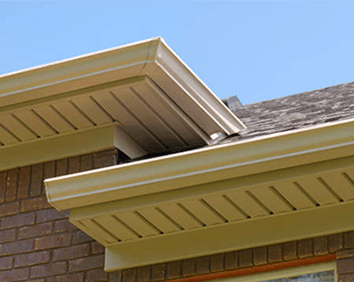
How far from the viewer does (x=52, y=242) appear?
752 centimetres

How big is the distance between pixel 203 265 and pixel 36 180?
1833 millimetres

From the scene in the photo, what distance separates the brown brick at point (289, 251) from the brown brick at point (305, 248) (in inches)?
1.4

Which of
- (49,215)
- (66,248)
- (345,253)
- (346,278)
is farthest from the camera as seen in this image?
(49,215)

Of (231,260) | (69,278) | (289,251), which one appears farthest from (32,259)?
(289,251)

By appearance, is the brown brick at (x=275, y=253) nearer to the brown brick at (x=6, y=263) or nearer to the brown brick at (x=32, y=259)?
the brown brick at (x=32, y=259)

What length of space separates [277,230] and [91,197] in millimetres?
1354

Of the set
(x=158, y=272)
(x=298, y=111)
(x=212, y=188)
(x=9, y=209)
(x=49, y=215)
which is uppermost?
(x=298, y=111)

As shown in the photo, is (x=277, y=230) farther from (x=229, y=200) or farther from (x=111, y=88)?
(x=111, y=88)

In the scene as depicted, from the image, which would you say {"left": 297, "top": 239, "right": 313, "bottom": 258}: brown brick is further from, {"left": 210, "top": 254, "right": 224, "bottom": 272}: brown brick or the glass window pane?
{"left": 210, "top": 254, "right": 224, "bottom": 272}: brown brick

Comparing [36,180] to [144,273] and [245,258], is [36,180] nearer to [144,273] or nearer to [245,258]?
[144,273]

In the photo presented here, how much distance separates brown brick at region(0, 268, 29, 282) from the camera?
294 inches

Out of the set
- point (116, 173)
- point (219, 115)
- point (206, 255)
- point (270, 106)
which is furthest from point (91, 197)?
point (270, 106)

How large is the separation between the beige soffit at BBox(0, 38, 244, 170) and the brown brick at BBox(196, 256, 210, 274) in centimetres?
127

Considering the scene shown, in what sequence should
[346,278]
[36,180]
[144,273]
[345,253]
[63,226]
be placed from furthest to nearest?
1. [36,180]
2. [63,226]
3. [144,273]
4. [345,253]
5. [346,278]
